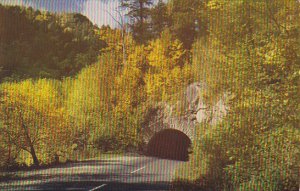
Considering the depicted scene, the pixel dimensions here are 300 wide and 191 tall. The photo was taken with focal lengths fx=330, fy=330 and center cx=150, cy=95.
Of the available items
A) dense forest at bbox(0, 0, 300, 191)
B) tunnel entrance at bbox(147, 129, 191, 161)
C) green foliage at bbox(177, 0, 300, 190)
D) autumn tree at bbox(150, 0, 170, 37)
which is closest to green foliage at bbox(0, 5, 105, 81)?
dense forest at bbox(0, 0, 300, 191)

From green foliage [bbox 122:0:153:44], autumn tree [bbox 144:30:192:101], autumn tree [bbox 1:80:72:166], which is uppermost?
green foliage [bbox 122:0:153:44]

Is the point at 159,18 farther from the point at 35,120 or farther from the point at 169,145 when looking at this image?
the point at 169,145

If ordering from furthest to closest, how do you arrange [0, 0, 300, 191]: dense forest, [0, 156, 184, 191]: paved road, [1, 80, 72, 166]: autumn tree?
[1, 80, 72, 166]: autumn tree < [0, 156, 184, 191]: paved road < [0, 0, 300, 191]: dense forest

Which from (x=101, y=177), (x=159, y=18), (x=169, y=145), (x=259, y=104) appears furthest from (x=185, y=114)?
(x=259, y=104)

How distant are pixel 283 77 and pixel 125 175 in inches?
273

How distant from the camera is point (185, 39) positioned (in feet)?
49.1

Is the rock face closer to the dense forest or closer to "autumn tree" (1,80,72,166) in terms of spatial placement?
the dense forest

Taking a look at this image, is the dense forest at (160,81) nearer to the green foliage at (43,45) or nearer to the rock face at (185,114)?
the green foliage at (43,45)

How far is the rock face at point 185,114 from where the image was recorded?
1414cm

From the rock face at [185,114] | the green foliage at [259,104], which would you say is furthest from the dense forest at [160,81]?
the rock face at [185,114]

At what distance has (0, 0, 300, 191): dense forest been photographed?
953 centimetres

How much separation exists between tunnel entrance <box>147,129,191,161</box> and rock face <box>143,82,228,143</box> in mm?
963

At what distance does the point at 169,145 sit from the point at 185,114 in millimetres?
6073

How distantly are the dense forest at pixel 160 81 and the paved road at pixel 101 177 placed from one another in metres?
1.18
